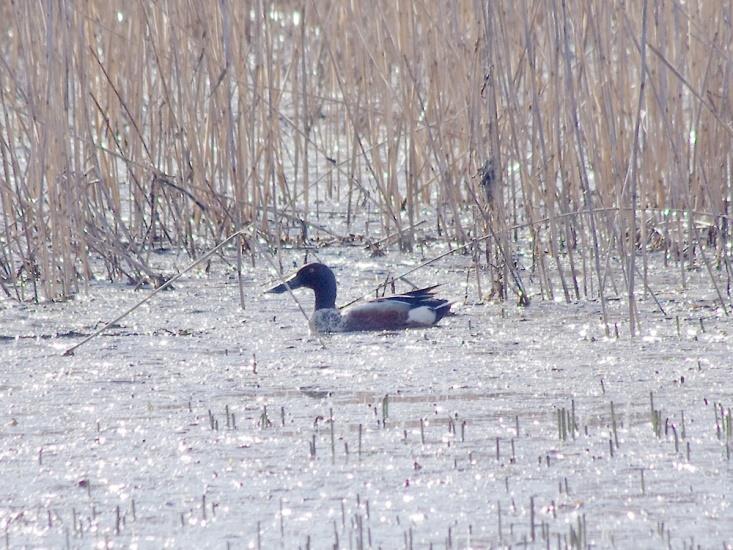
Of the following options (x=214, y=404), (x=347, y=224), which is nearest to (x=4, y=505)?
(x=214, y=404)

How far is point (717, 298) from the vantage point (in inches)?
233

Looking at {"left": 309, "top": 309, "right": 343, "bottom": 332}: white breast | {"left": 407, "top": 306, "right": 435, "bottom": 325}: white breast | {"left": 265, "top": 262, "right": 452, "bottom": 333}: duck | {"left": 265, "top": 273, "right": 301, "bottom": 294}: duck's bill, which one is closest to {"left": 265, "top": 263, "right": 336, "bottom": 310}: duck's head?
{"left": 265, "top": 273, "right": 301, "bottom": 294}: duck's bill

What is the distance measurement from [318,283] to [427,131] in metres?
0.77

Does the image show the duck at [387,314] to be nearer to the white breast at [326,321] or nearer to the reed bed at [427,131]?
the white breast at [326,321]

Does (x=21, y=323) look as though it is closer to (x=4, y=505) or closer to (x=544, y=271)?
(x=544, y=271)

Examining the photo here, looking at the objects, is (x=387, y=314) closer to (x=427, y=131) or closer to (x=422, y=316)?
(x=422, y=316)

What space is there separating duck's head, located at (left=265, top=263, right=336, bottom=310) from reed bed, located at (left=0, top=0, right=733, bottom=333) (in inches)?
7.4

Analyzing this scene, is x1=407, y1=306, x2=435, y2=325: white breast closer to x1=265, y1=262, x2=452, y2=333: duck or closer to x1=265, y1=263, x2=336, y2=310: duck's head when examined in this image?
x1=265, y1=262, x2=452, y2=333: duck

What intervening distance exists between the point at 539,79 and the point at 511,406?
241 centimetres

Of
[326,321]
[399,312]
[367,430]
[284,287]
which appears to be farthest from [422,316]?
[367,430]

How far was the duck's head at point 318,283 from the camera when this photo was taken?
20.2 feet

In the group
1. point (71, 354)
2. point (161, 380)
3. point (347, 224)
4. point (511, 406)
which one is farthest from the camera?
point (347, 224)

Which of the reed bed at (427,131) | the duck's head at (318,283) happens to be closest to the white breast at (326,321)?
the duck's head at (318,283)

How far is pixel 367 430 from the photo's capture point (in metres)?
3.94
